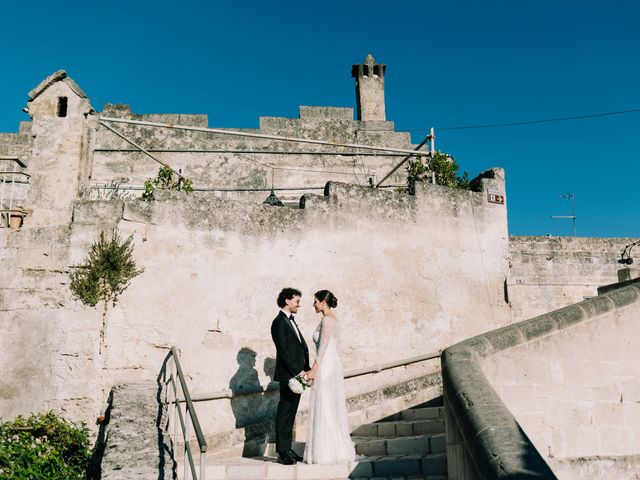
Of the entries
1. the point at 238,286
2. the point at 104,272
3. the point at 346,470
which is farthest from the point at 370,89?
the point at 346,470

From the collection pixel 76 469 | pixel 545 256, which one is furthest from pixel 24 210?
pixel 545 256

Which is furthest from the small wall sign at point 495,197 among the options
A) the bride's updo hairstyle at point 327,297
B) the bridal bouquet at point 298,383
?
the bridal bouquet at point 298,383

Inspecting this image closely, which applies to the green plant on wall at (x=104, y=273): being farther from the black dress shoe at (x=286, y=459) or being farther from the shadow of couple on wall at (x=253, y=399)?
the black dress shoe at (x=286, y=459)

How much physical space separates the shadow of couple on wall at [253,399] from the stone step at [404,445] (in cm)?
130

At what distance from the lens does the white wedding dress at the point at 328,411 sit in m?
6.43

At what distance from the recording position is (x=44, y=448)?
22.5 feet

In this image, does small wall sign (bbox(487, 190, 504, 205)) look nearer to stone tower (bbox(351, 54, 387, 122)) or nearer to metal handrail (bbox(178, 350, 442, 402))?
metal handrail (bbox(178, 350, 442, 402))

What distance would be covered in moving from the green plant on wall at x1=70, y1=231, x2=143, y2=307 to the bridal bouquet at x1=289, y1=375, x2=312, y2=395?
104 inches

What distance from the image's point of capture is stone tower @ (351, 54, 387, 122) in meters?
19.7

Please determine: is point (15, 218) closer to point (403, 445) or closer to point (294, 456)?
point (294, 456)

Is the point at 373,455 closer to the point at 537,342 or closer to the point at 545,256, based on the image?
the point at 537,342

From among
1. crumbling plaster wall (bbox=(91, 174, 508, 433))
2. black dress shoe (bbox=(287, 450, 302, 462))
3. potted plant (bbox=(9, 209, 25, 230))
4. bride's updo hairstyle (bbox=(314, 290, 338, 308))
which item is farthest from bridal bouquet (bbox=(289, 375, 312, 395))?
potted plant (bbox=(9, 209, 25, 230))

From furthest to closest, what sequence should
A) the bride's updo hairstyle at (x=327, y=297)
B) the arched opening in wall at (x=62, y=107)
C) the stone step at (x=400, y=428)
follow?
the arched opening in wall at (x=62, y=107) → the stone step at (x=400, y=428) → the bride's updo hairstyle at (x=327, y=297)

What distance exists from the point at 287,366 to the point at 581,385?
122 inches
